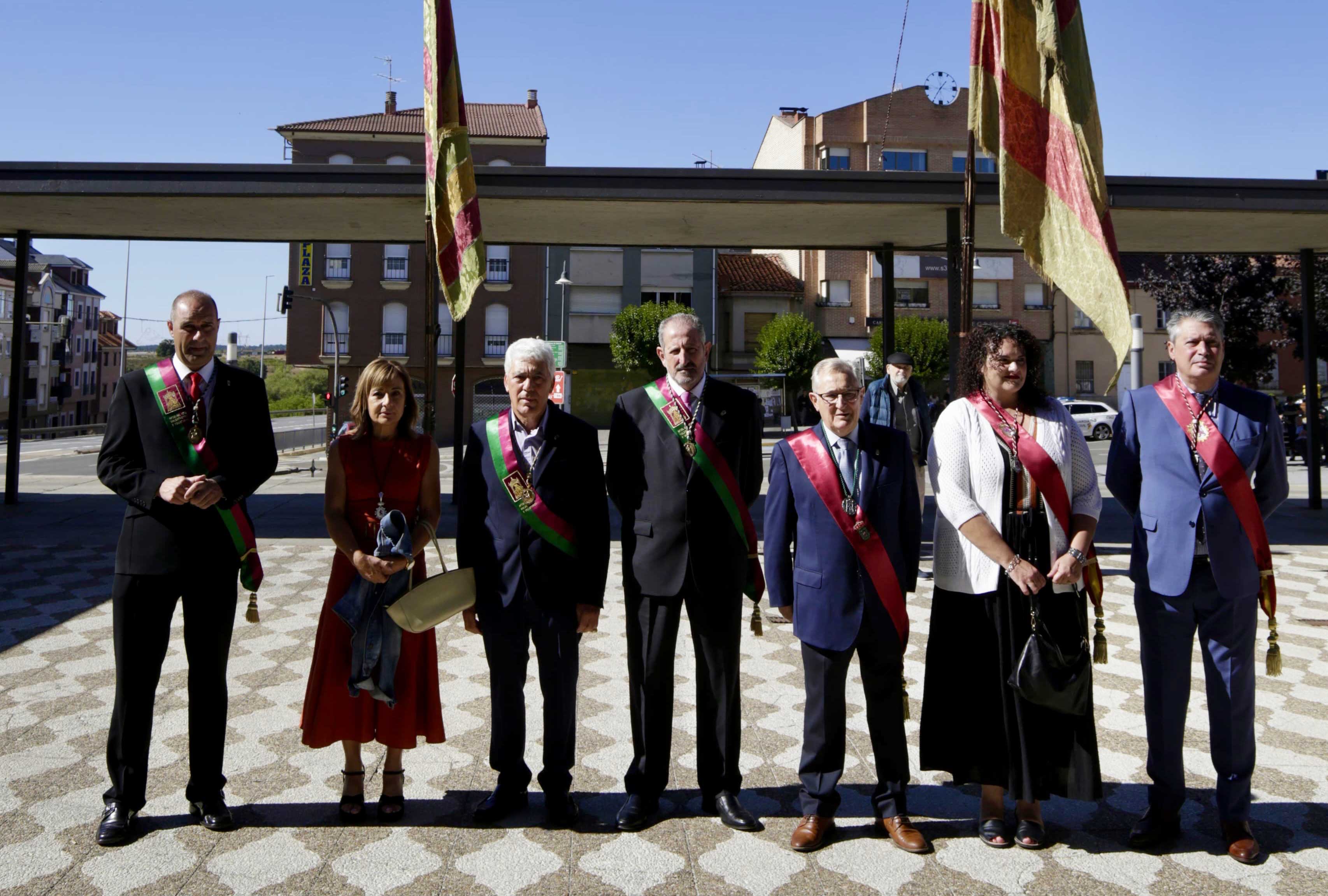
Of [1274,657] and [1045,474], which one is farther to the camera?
[1274,657]

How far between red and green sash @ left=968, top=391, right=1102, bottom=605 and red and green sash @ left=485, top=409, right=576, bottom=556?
156cm

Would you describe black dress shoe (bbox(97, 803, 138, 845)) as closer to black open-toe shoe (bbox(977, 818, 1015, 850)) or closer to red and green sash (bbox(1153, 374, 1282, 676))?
black open-toe shoe (bbox(977, 818, 1015, 850))

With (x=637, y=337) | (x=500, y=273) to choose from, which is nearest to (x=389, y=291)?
(x=500, y=273)

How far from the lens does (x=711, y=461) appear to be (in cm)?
385

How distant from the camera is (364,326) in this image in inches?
1850

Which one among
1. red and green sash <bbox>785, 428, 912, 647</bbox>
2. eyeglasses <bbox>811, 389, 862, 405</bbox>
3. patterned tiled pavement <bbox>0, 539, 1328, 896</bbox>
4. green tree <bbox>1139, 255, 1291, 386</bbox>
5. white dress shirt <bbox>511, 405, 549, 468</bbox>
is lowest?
patterned tiled pavement <bbox>0, 539, 1328, 896</bbox>

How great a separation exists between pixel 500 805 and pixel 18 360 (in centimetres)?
1223

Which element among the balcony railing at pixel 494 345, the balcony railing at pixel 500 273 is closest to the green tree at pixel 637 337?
the balcony railing at pixel 494 345

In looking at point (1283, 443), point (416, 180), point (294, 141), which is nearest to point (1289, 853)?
point (1283, 443)

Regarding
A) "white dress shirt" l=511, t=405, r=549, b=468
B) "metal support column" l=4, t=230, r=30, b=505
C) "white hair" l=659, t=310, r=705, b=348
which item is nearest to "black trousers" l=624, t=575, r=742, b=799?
"white dress shirt" l=511, t=405, r=549, b=468

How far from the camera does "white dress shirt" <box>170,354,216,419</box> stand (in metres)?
3.76

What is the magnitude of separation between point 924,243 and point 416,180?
6468 mm

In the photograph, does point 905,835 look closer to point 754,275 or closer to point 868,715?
point 868,715

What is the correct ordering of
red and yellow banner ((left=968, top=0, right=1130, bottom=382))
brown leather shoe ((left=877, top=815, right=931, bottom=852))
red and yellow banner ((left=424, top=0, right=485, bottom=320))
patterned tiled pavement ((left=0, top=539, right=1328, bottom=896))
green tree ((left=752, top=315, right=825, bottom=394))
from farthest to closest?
1. green tree ((left=752, top=315, right=825, bottom=394))
2. red and yellow banner ((left=424, top=0, right=485, bottom=320))
3. red and yellow banner ((left=968, top=0, right=1130, bottom=382))
4. brown leather shoe ((left=877, top=815, right=931, bottom=852))
5. patterned tiled pavement ((left=0, top=539, right=1328, bottom=896))
